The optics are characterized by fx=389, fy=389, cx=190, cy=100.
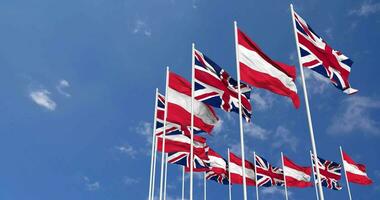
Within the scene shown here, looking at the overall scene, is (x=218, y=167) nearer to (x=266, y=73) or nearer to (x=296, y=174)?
(x=296, y=174)

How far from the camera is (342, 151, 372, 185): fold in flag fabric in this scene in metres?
32.0

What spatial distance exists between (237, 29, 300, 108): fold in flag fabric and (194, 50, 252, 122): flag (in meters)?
2.55

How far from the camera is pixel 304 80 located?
1410 centimetres

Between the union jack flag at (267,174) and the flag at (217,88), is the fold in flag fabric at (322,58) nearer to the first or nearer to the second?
the flag at (217,88)

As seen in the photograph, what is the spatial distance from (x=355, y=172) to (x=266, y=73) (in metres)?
21.3

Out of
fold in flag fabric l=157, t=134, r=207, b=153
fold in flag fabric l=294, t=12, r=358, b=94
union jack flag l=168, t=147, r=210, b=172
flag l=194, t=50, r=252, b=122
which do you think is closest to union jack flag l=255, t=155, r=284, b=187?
union jack flag l=168, t=147, r=210, b=172

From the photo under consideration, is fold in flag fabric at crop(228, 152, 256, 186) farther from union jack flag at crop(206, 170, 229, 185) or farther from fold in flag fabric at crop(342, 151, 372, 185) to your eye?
fold in flag fabric at crop(342, 151, 372, 185)

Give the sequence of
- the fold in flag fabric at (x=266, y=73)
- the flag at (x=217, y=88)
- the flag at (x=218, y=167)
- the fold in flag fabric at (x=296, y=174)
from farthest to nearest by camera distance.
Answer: the fold in flag fabric at (x=296, y=174)
the flag at (x=218, y=167)
the flag at (x=217, y=88)
the fold in flag fabric at (x=266, y=73)

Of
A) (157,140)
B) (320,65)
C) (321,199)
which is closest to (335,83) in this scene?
(320,65)

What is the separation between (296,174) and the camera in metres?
33.4

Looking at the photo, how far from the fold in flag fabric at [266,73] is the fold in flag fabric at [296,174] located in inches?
732

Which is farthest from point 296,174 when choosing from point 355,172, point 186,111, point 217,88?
point 217,88

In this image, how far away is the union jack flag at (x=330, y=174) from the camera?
32.7 meters

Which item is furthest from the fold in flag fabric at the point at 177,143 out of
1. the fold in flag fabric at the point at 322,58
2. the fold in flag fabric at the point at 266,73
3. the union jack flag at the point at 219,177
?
the fold in flag fabric at the point at 322,58
